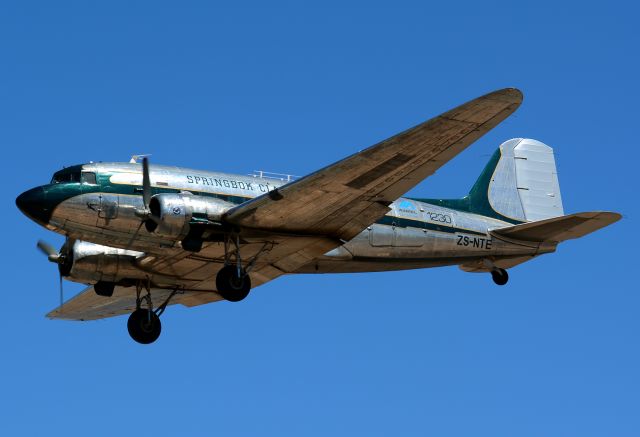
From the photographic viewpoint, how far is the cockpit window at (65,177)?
25062 millimetres

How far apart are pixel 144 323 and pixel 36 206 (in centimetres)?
464

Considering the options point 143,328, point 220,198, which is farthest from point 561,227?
point 143,328

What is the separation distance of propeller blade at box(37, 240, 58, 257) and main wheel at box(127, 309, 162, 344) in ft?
7.71

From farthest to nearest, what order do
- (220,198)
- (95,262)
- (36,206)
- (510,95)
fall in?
1. (95,262)
2. (220,198)
3. (36,206)
4. (510,95)

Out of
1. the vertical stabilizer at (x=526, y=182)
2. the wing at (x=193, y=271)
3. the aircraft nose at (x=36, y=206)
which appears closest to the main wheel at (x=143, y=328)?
the wing at (x=193, y=271)

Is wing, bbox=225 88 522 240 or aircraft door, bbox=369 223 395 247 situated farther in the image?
aircraft door, bbox=369 223 395 247

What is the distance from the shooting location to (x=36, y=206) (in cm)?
2477

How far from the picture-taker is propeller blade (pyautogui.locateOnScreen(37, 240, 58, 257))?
2791 cm

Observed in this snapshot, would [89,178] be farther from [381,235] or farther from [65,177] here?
[381,235]

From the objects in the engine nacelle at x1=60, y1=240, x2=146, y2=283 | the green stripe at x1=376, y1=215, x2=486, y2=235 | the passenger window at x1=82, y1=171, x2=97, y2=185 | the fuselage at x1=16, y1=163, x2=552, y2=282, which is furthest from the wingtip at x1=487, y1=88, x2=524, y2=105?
the engine nacelle at x1=60, y1=240, x2=146, y2=283

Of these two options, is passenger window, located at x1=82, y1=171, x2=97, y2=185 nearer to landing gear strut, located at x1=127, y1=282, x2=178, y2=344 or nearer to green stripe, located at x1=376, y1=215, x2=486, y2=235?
landing gear strut, located at x1=127, y1=282, x2=178, y2=344

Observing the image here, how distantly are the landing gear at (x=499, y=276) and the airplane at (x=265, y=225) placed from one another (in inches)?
1.1

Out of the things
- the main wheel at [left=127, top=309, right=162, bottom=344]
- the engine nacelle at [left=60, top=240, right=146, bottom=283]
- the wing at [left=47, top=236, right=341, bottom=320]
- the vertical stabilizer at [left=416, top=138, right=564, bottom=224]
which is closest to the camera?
the wing at [left=47, top=236, right=341, bottom=320]

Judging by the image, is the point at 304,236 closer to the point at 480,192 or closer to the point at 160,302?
the point at 160,302
